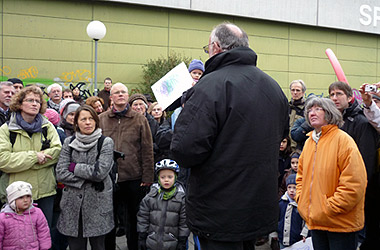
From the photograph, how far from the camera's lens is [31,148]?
160 inches

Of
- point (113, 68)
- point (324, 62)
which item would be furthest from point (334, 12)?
point (113, 68)

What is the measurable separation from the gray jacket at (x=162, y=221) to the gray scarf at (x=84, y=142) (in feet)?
2.75

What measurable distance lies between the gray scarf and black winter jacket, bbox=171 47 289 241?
2.02 metres

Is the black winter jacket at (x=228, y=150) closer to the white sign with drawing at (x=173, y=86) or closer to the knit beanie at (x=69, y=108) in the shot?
the white sign with drawing at (x=173, y=86)

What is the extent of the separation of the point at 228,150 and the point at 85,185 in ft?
7.50

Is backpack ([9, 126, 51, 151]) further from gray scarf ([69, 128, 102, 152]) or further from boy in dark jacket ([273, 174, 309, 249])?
boy in dark jacket ([273, 174, 309, 249])

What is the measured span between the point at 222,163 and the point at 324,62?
17235 mm

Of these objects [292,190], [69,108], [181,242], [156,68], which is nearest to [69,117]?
[69,108]

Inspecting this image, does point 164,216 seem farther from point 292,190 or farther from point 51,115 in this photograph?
point 51,115

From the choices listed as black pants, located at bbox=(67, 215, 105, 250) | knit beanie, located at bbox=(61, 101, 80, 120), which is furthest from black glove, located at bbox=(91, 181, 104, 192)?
knit beanie, located at bbox=(61, 101, 80, 120)

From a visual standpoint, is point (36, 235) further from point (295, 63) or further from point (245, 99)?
point (295, 63)

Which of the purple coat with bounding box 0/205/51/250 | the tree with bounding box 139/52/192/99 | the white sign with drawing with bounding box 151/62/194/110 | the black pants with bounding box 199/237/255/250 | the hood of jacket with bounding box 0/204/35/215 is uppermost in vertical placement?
the tree with bounding box 139/52/192/99

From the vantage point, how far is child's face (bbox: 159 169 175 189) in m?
4.17

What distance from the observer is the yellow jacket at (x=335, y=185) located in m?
3.15
